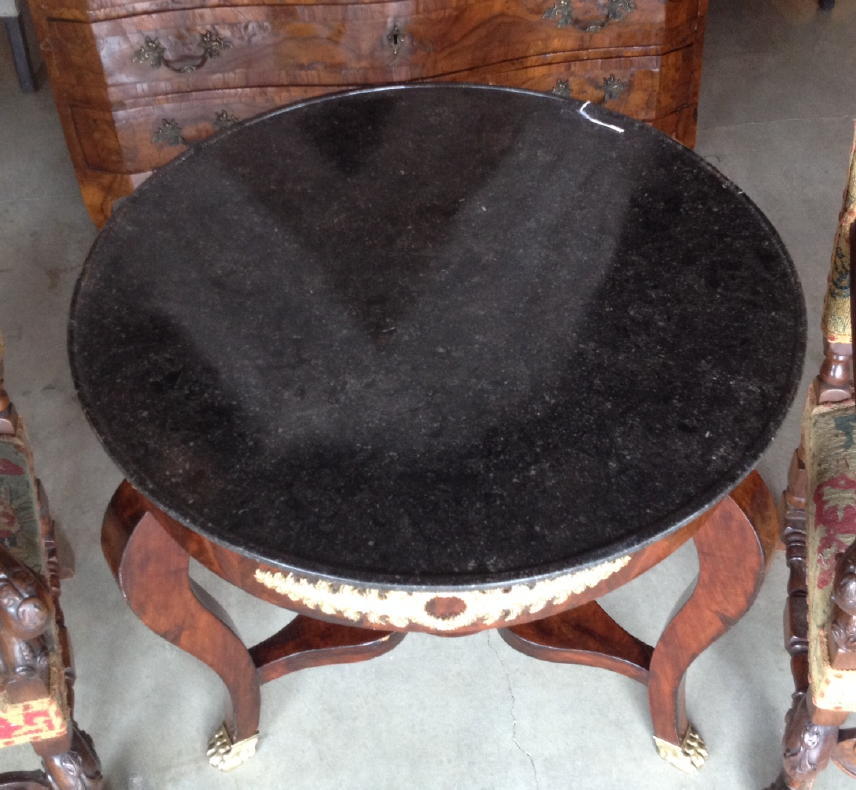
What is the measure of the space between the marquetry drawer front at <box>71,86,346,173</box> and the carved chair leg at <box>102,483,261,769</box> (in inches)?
53.0

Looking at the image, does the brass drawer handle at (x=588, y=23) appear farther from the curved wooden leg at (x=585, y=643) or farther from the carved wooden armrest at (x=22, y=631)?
the carved wooden armrest at (x=22, y=631)

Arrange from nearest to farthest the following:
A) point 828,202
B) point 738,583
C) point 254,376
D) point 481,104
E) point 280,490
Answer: point 280,490 → point 254,376 → point 738,583 → point 481,104 → point 828,202

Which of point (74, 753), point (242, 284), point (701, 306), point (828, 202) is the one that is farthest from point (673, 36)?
point (74, 753)

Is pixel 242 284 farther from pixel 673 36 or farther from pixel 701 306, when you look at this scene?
pixel 673 36

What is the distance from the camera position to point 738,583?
4.83ft

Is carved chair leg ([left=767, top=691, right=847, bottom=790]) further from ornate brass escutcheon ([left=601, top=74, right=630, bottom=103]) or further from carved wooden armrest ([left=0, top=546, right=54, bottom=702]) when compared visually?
ornate brass escutcheon ([left=601, top=74, right=630, bottom=103])

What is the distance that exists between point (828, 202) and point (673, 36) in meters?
0.66

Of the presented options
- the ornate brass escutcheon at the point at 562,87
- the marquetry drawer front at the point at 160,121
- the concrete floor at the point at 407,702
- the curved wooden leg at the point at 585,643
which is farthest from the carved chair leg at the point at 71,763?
the ornate brass escutcheon at the point at 562,87

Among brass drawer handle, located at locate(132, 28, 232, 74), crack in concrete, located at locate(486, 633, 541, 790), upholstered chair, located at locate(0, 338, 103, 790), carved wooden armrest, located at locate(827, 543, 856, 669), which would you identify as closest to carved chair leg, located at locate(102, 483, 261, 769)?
upholstered chair, located at locate(0, 338, 103, 790)

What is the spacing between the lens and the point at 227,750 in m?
1.82

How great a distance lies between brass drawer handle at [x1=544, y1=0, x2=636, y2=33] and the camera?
2.50 metres

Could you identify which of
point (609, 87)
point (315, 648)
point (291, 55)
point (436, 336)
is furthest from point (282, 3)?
point (315, 648)

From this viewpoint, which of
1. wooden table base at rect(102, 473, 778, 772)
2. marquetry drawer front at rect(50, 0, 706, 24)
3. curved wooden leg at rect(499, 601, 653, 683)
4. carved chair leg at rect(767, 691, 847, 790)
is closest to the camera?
wooden table base at rect(102, 473, 778, 772)

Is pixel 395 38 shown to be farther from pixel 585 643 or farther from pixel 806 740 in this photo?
pixel 806 740
